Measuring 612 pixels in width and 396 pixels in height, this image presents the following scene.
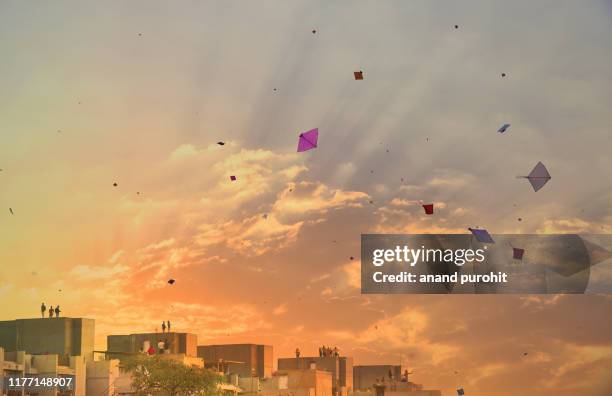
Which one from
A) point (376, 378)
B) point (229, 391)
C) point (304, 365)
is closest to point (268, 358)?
point (304, 365)

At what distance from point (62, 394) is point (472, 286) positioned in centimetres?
2112

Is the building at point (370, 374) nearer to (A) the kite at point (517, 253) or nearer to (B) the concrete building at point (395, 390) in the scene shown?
(B) the concrete building at point (395, 390)

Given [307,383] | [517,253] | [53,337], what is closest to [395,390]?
[307,383]

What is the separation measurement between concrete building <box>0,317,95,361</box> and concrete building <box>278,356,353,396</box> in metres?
30.4

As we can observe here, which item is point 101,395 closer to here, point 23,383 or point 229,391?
point 23,383

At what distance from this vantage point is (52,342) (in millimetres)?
52781

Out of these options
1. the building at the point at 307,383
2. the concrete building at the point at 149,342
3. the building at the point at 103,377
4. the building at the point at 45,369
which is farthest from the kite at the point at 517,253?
the building at the point at 307,383

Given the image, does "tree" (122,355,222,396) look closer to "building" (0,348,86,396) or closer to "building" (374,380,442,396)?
"building" (0,348,86,396)

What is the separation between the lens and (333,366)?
8312cm

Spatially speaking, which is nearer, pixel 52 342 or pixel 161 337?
pixel 52 342

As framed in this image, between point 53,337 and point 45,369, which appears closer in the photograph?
point 45,369

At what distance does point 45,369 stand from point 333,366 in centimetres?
4010

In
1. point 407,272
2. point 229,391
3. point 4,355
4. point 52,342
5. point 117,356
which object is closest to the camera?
point 407,272

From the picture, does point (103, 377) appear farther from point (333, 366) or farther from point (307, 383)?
point (333, 366)
